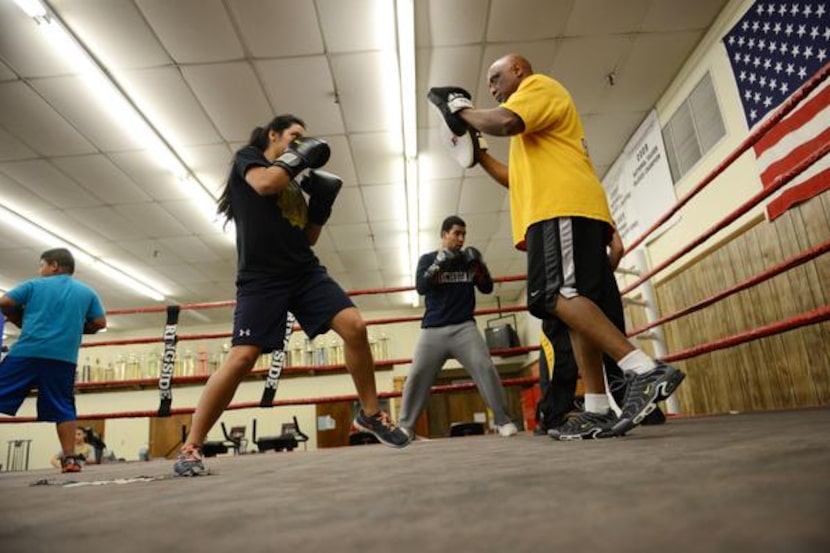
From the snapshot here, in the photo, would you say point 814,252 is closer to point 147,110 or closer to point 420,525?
point 420,525

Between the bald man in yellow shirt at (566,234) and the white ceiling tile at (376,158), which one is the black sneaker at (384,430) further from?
the white ceiling tile at (376,158)

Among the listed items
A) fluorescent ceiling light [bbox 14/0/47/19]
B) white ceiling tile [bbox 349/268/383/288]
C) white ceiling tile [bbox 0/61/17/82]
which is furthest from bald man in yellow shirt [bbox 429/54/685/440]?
white ceiling tile [bbox 349/268/383/288]

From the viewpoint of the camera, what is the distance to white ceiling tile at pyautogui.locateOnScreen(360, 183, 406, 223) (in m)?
5.93

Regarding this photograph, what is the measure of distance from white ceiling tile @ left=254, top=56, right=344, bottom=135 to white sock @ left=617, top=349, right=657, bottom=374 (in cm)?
337

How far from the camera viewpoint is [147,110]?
4.30 metres

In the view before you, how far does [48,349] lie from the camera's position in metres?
2.51

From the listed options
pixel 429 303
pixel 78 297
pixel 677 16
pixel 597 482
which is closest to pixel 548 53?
pixel 677 16

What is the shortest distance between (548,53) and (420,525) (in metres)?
4.19

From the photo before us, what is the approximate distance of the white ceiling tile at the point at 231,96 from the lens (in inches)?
156

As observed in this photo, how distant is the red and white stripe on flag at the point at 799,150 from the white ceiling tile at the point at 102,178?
5490 mm

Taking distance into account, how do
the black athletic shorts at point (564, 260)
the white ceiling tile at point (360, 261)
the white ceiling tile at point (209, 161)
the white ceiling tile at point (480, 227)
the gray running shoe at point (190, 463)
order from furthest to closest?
1. the white ceiling tile at point (360, 261)
2. the white ceiling tile at point (480, 227)
3. the white ceiling tile at point (209, 161)
4. the black athletic shorts at point (564, 260)
5. the gray running shoe at point (190, 463)

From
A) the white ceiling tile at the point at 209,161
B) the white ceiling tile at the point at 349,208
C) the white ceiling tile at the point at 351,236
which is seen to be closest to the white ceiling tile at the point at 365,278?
the white ceiling tile at the point at 351,236

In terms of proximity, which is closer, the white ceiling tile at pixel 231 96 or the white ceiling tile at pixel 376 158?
the white ceiling tile at pixel 231 96

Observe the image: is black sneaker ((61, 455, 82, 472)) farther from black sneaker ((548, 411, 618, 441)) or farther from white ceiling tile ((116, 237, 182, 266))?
white ceiling tile ((116, 237, 182, 266))
